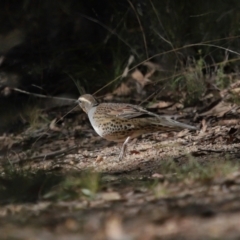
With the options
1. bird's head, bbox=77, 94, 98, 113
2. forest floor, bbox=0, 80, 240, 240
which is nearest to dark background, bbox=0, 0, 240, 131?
forest floor, bbox=0, 80, 240, 240

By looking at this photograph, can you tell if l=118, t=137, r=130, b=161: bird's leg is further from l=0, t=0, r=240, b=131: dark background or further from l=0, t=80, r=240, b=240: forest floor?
l=0, t=0, r=240, b=131: dark background

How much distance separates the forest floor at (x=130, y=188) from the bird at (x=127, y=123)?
0.21m

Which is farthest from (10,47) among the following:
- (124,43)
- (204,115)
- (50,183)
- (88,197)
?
(88,197)

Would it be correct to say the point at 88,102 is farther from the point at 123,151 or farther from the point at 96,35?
the point at 96,35

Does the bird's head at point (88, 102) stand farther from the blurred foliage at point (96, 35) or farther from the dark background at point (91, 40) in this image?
the blurred foliage at point (96, 35)

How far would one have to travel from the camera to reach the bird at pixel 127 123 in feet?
25.5

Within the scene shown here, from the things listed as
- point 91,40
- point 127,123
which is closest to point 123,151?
point 127,123

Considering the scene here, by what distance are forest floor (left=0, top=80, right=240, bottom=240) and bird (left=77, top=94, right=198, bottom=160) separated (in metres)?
0.21

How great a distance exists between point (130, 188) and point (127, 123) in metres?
2.45

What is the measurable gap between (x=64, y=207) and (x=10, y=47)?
6307 mm

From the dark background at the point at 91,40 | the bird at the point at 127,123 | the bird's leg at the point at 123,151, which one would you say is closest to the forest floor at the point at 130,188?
the bird's leg at the point at 123,151

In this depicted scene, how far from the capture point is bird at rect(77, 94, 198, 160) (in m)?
7.76

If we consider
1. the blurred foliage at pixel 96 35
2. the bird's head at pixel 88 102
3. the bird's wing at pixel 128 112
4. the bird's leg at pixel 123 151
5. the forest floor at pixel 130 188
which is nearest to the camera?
the forest floor at pixel 130 188

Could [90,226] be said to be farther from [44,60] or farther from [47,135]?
[44,60]
